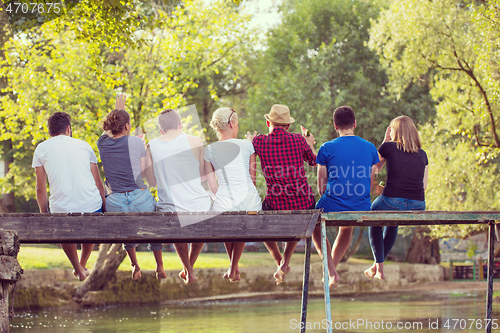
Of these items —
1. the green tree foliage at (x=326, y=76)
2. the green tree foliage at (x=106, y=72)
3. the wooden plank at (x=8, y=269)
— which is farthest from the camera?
the green tree foliage at (x=326, y=76)

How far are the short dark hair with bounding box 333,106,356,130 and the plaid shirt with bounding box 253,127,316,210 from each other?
0.46 m

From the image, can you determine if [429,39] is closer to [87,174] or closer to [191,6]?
[191,6]

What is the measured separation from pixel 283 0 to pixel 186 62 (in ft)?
33.8

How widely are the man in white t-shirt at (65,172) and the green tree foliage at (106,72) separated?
8388mm

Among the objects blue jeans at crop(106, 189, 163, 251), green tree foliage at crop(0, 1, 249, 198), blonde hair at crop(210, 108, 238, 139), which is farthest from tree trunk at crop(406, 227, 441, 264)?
blue jeans at crop(106, 189, 163, 251)

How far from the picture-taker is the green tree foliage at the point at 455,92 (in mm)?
14812

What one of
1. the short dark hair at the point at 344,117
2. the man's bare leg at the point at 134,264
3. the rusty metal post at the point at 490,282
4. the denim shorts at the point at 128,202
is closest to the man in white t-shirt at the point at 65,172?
the denim shorts at the point at 128,202

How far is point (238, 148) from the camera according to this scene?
597cm

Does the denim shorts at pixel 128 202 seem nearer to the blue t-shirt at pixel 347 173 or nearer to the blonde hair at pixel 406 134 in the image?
the blue t-shirt at pixel 347 173

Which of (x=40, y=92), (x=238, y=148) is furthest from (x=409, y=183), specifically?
(x=40, y=92)

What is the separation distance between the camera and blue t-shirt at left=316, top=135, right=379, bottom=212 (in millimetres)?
6012

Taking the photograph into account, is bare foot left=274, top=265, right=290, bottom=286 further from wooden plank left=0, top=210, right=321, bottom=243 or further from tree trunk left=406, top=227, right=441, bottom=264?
tree trunk left=406, top=227, right=441, bottom=264

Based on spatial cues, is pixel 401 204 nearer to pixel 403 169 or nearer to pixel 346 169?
pixel 403 169

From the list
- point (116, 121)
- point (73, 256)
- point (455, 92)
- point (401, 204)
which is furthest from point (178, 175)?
point (455, 92)
